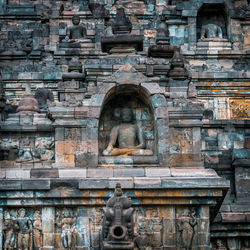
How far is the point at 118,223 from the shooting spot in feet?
70.7

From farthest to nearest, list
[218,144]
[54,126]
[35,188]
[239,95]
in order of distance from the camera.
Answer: [239,95], [218,144], [54,126], [35,188]

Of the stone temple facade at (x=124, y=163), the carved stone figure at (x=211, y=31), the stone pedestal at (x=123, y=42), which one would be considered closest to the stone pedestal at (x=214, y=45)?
the carved stone figure at (x=211, y=31)

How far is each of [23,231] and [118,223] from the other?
3.27m

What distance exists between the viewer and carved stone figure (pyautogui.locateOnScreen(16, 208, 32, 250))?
2312cm

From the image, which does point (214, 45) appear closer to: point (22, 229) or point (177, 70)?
point (177, 70)

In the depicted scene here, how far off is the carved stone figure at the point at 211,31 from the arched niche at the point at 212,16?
0.48 m

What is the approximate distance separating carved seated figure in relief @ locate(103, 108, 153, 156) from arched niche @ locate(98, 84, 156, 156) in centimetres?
22

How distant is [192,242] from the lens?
75.9 ft

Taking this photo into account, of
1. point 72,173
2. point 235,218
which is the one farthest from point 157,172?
point 235,218

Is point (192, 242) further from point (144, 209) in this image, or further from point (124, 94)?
point (124, 94)

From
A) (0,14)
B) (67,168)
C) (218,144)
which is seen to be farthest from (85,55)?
(67,168)

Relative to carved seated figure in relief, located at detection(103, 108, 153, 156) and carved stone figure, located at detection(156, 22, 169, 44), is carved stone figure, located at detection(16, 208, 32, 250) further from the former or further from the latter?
carved stone figure, located at detection(156, 22, 169, 44)

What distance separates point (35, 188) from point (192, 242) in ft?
15.7

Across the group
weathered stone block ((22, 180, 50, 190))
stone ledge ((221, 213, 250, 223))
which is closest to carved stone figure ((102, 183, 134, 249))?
weathered stone block ((22, 180, 50, 190))
